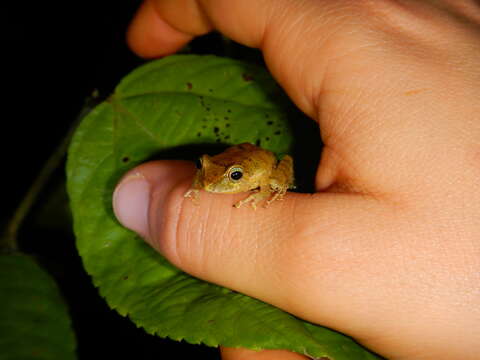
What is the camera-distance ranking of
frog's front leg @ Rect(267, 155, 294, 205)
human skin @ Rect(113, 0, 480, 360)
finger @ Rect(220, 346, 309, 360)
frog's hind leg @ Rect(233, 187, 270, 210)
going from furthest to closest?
1. frog's front leg @ Rect(267, 155, 294, 205)
2. frog's hind leg @ Rect(233, 187, 270, 210)
3. finger @ Rect(220, 346, 309, 360)
4. human skin @ Rect(113, 0, 480, 360)

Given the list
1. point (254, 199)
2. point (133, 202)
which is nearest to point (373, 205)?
point (254, 199)

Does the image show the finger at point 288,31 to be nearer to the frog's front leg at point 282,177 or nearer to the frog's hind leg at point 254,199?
the frog's front leg at point 282,177

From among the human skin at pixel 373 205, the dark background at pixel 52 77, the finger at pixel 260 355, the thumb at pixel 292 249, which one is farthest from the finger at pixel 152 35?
the finger at pixel 260 355

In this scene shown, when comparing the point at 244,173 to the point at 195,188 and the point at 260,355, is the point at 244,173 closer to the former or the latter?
the point at 195,188

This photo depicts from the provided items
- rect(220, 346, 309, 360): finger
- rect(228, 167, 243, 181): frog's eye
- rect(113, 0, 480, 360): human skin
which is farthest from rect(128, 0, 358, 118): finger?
rect(220, 346, 309, 360): finger

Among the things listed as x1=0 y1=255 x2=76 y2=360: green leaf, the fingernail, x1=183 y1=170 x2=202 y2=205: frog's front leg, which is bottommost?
x1=0 y1=255 x2=76 y2=360: green leaf

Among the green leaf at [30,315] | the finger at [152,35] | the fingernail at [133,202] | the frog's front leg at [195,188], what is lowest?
the green leaf at [30,315]

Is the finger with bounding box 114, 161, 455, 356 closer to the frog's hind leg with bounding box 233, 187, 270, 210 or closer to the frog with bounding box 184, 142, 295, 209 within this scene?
the frog's hind leg with bounding box 233, 187, 270, 210
